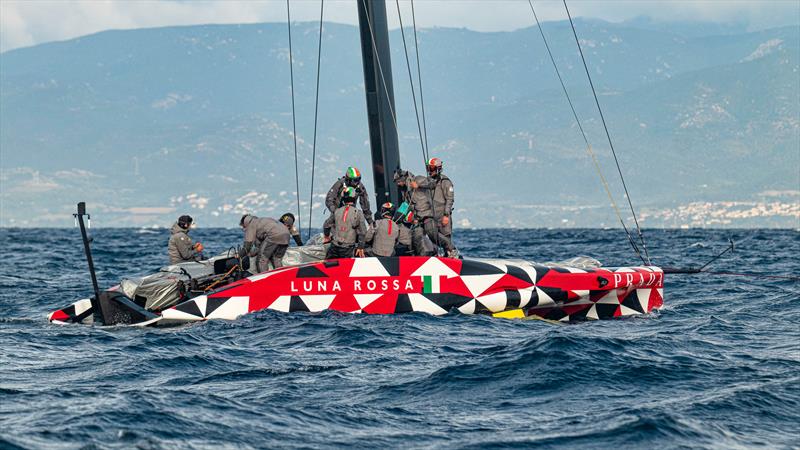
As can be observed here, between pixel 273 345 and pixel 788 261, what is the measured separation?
849 inches

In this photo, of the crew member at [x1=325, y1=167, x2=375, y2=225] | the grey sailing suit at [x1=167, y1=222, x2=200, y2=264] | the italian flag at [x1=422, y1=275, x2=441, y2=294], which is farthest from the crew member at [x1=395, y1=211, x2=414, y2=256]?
the grey sailing suit at [x1=167, y1=222, x2=200, y2=264]

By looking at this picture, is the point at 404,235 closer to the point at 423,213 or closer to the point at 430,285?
the point at 423,213

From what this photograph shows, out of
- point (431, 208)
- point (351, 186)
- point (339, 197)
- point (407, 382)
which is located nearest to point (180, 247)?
point (339, 197)

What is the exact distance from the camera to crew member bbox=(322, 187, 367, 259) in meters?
16.2

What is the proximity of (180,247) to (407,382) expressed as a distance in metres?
7.70

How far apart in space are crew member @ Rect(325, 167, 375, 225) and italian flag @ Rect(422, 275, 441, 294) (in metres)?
2.24

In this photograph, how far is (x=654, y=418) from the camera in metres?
9.02

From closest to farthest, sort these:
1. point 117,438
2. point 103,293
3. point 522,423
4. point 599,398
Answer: point 117,438 < point 522,423 < point 599,398 < point 103,293

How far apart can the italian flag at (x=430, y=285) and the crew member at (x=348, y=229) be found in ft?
4.27

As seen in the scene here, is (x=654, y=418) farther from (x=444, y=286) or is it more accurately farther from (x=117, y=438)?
(x=444, y=286)

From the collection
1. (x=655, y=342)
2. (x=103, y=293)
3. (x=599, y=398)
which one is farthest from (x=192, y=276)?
(x=599, y=398)

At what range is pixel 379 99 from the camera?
18.7 meters

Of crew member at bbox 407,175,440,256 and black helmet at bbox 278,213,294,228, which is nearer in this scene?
black helmet at bbox 278,213,294,228

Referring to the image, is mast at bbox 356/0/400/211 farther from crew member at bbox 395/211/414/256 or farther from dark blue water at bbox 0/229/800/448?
dark blue water at bbox 0/229/800/448
